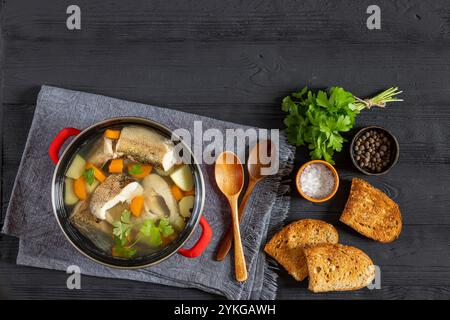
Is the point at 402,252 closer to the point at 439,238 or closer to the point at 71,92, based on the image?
the point at 439,238

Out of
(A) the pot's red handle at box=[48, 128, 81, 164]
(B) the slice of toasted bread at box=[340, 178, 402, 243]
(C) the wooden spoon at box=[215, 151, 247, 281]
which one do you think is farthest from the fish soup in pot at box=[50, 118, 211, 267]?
(B) the slice of toasted bread at box=[340, 178, 402, 243]

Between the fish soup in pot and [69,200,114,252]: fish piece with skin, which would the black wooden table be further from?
[69,200,114,252]: fish piece with skin

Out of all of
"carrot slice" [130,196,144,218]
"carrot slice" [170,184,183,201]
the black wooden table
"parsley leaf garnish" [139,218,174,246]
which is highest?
the black wooden table

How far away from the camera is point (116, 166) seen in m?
1.79

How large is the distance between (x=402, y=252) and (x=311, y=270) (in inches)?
18.3

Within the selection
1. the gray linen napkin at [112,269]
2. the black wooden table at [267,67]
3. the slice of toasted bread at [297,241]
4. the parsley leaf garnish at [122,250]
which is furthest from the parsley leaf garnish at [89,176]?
the slice of toasted bread at [297,241]

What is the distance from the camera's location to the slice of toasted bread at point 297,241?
2.05 m

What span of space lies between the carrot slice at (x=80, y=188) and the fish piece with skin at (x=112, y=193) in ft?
0.15

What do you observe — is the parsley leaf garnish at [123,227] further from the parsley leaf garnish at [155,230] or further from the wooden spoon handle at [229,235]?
the wooden spoon handle at [229,235]

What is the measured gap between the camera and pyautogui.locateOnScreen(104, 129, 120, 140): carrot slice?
1.81m

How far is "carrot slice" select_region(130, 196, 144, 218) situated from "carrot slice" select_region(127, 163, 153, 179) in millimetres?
82

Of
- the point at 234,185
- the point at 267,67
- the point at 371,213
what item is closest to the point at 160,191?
the point at 234,185

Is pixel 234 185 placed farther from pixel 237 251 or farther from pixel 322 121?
pixel 322 121

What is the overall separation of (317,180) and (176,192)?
0.63 meters
